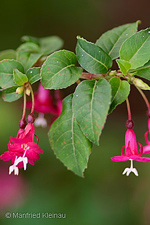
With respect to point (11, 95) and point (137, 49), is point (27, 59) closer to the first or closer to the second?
point (11, 95)

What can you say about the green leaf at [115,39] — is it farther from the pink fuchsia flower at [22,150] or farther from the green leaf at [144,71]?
the pink fuchsia flower at [22,150]

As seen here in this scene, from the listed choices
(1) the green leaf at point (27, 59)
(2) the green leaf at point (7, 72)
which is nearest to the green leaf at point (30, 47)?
(1) the green leaf at point (27, 59)

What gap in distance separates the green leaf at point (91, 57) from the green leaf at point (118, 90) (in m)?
0.06

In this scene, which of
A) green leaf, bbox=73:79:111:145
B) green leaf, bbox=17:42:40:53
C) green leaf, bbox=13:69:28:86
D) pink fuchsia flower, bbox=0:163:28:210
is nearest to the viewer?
green leaf, bbox=73:79:111:145

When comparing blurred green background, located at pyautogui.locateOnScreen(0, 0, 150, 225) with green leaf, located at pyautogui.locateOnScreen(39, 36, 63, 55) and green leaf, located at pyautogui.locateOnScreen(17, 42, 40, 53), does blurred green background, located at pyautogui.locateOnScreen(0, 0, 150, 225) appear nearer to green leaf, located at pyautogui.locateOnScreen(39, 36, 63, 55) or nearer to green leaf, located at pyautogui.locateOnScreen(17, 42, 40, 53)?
green leaf, located at pyautogui.locateOnScreen(39, 36, 63, 55)

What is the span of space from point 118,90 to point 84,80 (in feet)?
0.29

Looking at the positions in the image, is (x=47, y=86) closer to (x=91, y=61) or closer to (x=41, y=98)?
(x=91, y=61)

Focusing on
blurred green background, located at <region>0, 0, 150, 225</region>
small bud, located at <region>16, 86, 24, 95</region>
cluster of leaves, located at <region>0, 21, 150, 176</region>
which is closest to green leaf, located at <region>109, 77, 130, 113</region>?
cluster of leaves, located at <region>0, 21, 150, 176</region>

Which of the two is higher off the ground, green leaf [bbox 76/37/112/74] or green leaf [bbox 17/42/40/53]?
green leaf [bbox 17/42/40/53]

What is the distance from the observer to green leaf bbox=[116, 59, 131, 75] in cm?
76

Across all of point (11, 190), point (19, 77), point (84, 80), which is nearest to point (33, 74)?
point (19, 77)

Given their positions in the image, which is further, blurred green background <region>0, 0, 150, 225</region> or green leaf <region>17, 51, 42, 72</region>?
blurred green background <region>0, 0, 150, 225</region>

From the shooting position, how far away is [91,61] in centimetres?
78

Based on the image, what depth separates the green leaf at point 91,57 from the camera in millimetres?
773
